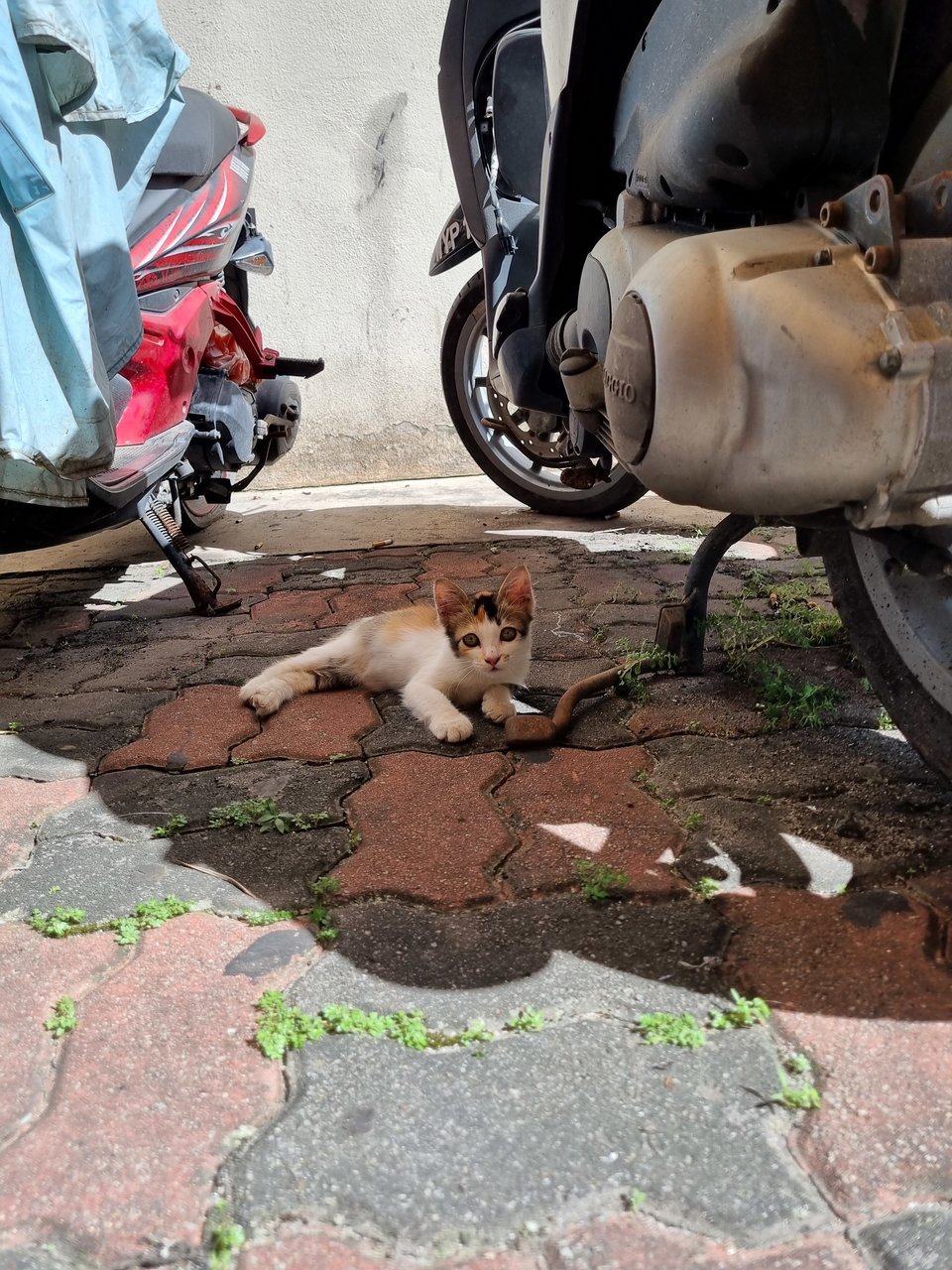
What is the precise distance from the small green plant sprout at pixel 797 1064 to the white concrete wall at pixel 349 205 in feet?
16.2

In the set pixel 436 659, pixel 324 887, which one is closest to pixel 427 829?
pixel 324 887

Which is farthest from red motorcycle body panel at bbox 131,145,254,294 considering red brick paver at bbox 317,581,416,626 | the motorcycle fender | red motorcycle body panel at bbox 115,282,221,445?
red brick paver at bbox 317,581,416,626

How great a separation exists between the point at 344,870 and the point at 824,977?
2.36 feet

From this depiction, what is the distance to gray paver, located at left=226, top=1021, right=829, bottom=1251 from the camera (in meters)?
0.89

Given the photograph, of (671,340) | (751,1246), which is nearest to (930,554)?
(671,340)

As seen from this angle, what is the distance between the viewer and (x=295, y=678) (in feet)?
7.89

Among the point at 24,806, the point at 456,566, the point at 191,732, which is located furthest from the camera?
the point at 456,566

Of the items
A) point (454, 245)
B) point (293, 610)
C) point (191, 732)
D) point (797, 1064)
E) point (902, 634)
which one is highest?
point (454, 245)

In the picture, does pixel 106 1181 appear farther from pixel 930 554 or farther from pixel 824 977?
pixel 930 554

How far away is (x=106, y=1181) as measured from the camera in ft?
3.09

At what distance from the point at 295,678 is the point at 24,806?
753 mm

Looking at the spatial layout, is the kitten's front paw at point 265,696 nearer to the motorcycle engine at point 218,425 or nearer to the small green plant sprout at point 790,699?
the small green plant sprout at point 790,699

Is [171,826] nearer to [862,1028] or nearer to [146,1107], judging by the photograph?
[146,1107]

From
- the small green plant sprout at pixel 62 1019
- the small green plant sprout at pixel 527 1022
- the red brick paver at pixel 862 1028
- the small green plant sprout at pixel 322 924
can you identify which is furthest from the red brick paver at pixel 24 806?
the red brick paver at pixel 862 1028
